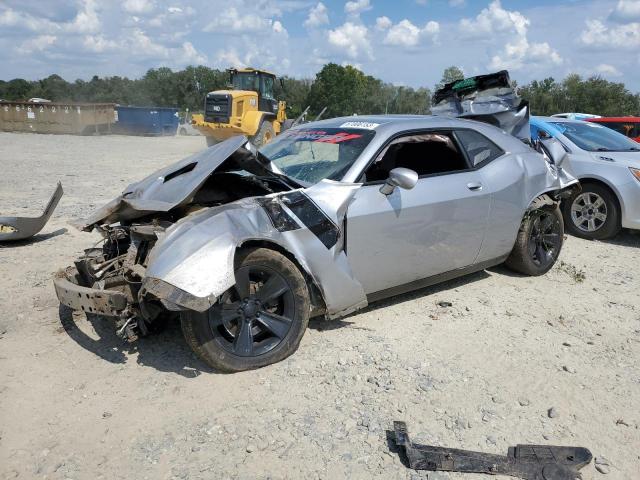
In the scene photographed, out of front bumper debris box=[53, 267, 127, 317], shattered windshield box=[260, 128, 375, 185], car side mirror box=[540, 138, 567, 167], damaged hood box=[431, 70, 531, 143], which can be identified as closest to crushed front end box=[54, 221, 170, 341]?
front bumper debris box=[53, 267, 127, 317]

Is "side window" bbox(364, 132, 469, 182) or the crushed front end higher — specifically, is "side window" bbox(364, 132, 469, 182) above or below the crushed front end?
above

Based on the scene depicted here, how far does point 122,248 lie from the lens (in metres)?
3.94

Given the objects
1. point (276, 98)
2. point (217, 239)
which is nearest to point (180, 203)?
point (217, 239)

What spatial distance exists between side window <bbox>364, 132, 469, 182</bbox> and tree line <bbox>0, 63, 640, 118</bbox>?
412 centimetres

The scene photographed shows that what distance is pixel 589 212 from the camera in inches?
281

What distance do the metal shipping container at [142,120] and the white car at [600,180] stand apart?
2568 centimetres

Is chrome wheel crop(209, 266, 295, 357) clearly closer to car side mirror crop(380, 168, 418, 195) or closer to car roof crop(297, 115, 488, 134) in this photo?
car side mirror crop(380, 168, 418, 195)

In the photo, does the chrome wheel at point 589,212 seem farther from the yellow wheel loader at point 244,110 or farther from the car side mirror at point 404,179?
the yellow wheel loader at point 244,110

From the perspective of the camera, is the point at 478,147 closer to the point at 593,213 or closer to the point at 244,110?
the point at 593,213

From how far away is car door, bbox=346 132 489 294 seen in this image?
12.4 ft

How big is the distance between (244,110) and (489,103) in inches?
521

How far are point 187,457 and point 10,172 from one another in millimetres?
11723

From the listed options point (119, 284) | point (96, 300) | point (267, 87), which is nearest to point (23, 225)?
point (119, 284)

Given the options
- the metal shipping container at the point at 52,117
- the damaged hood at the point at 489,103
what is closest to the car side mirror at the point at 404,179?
the damaged hood at the point at 489,103
